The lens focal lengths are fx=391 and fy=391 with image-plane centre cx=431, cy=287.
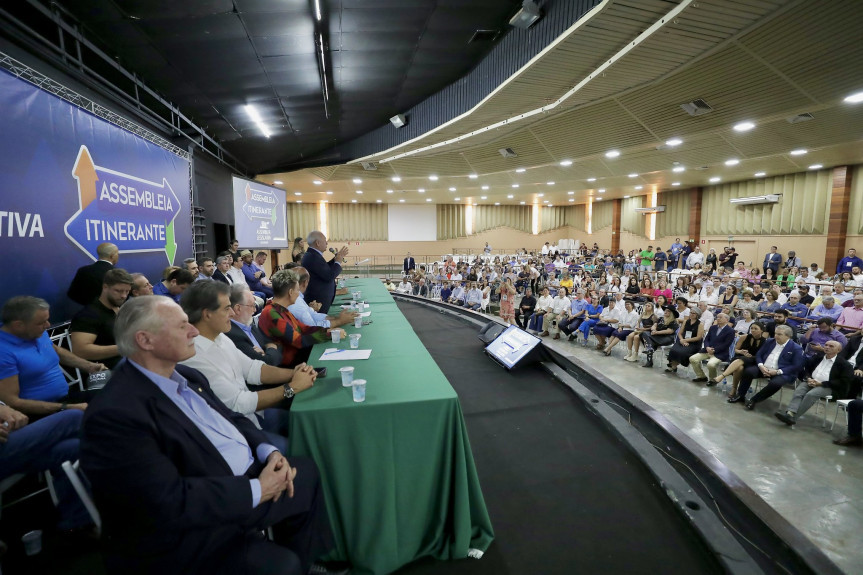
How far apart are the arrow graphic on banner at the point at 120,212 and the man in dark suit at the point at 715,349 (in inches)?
282

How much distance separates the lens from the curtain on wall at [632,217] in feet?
61.2

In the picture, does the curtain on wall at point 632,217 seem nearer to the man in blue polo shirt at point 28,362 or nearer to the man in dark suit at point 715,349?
the man in dark suit at point 715,349

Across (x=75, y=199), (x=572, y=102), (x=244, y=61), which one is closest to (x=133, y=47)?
(x=244, y=61)

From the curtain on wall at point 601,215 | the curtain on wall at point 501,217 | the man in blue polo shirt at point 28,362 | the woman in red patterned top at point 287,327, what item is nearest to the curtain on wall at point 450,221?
the curtain on wall at point 501,217

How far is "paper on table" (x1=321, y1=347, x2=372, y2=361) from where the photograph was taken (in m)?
2.42

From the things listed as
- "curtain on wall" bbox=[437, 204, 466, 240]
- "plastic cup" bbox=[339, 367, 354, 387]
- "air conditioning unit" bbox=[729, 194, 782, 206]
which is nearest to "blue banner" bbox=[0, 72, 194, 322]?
"plastic cup" bbox=[339, 367, 354, 387]

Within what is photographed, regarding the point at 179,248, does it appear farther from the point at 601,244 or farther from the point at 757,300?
the point at 601,244

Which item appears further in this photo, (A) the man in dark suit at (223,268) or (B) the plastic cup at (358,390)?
(A) the man in dark suit at (223,268)

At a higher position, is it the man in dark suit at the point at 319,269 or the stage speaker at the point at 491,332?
the man in dark suit at the point at 319,269

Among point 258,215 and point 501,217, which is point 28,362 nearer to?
point 258,215

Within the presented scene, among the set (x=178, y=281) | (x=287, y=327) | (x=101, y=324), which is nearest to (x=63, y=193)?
(x=178, y=281)

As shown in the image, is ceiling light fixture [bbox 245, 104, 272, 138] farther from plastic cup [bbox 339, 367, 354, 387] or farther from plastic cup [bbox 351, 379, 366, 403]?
plastic cup [bbox 351, 379, 366, 403]

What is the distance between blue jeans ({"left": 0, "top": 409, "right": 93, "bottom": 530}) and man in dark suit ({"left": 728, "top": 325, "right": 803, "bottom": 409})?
6.03 m

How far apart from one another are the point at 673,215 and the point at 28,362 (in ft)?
64.9
